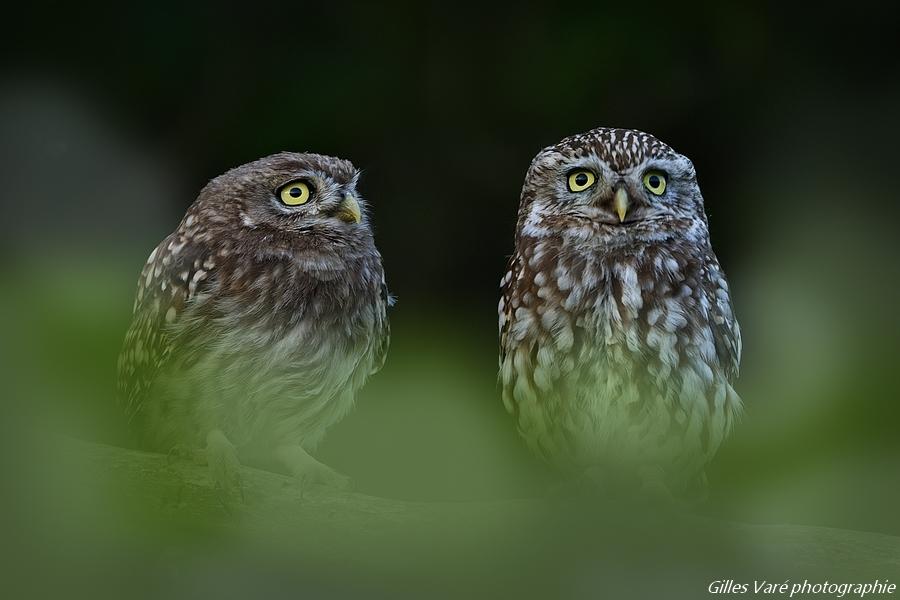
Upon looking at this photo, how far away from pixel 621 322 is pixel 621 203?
21 cm

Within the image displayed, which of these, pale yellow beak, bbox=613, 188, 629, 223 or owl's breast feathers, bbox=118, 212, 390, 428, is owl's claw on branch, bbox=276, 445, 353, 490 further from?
pale yellow beak, bbox=613, 188, 629, 223

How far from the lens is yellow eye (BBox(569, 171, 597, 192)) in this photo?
6.45 feet

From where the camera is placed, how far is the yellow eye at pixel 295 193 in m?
1.99

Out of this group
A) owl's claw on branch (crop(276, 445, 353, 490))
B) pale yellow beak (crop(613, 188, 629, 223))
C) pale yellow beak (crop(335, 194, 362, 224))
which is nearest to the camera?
owl's claw on branch (crop(276, 445, 353, 490))

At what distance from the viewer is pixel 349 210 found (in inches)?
78.5

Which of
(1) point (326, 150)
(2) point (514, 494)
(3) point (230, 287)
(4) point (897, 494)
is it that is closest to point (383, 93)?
(1) point (326, 150)

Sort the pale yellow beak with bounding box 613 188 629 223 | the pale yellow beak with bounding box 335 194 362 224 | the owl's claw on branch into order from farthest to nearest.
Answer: the pale yellow beak with bounding box 335 194 362 224 < the pale yellow beak with bounding box 613 188 629 223 < the owl's claw on branch

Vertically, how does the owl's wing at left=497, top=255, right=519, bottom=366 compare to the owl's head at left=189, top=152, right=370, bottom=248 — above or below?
below

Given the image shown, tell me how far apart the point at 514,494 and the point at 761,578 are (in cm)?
47

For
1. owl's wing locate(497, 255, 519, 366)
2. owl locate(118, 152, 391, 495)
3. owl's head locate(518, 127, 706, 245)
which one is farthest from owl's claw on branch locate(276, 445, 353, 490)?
owl's head locate(518, 127, 706, 245)

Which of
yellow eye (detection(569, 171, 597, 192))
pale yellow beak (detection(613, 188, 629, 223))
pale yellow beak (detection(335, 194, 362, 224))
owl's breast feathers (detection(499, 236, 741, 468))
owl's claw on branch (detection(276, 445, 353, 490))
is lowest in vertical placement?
owl's claw on branch (detection(276, 445, 353, 490))

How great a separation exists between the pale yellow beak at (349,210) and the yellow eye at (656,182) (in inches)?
20.7

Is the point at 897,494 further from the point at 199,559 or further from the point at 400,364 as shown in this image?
the point at 199,559

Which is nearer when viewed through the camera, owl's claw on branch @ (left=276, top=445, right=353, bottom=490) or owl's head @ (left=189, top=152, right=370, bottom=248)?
owl's claw on branch @ (left=276, top=445, right=353, bottom=490)
